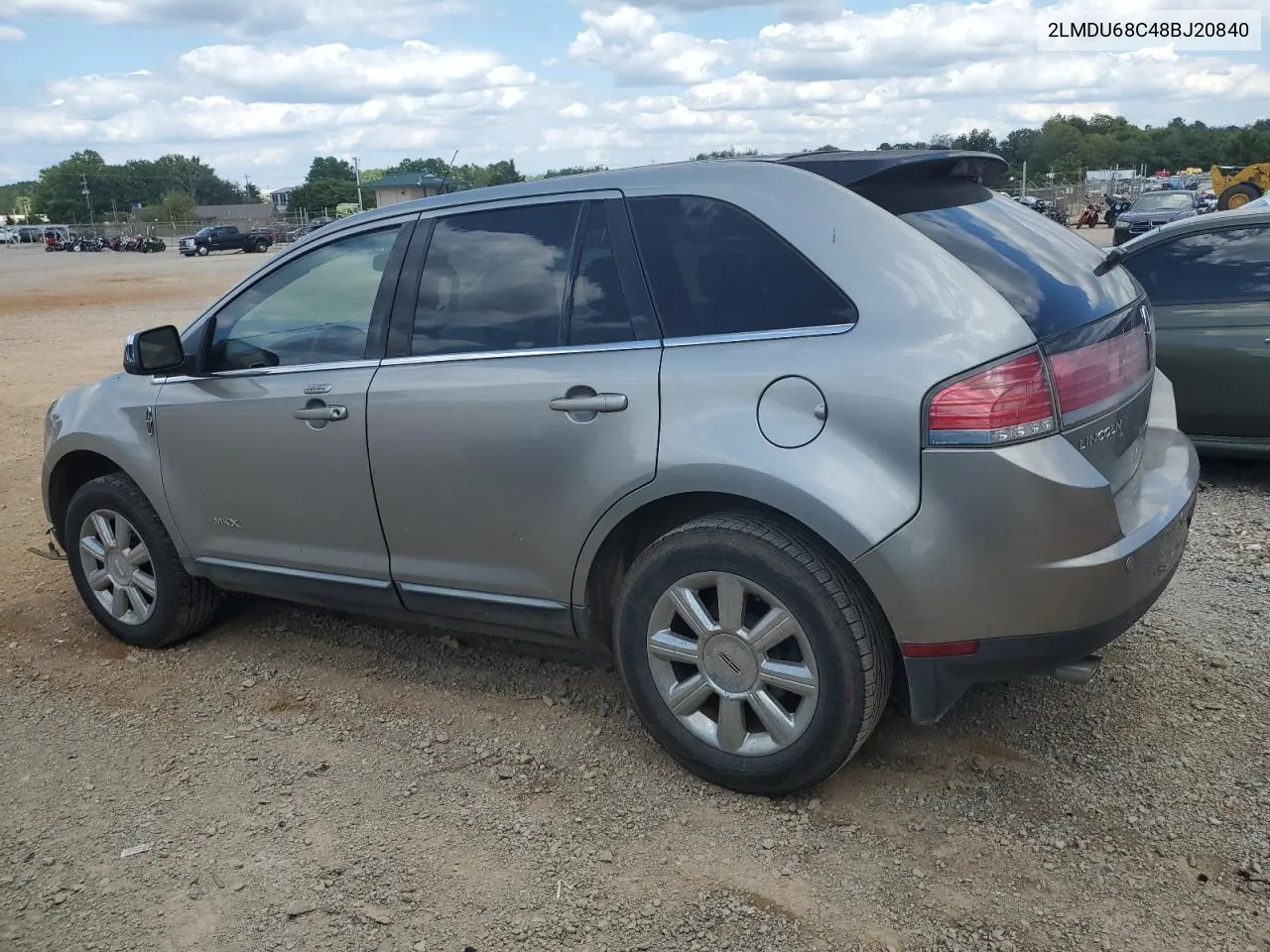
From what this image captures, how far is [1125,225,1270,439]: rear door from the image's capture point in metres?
6.05

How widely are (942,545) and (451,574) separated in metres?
1.70

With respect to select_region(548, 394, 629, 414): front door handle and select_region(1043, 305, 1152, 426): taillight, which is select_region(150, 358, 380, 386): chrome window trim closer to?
select_region(548, 394, 629, 414): front door handle

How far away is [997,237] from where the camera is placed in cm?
326

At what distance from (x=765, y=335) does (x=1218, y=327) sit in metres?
4.20

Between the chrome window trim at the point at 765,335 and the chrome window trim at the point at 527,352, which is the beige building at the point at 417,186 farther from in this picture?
the chrome window trim at the point at 765,335

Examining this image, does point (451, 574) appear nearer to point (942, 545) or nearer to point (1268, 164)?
point (942, 545)

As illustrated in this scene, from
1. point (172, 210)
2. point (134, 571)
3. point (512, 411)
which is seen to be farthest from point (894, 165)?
point (172, 210)

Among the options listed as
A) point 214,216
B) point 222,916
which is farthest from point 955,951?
point 214,216

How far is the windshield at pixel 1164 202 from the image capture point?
101 feet

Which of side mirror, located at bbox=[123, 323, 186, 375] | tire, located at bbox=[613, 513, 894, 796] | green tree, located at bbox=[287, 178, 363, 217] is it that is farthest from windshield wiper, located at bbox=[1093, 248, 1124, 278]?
green tree, located at bbox=[287, 178, 363, 217]

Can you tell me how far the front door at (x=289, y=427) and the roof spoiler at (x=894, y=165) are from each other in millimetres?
1485

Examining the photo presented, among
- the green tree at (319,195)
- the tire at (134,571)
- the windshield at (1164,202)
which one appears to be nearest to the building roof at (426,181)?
the tire at (134,571)

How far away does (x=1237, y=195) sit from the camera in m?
31.8

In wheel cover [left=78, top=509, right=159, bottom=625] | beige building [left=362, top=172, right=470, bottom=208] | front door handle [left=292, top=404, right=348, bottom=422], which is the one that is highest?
beige building [left=362, top=172, right=470, bottom=208]
